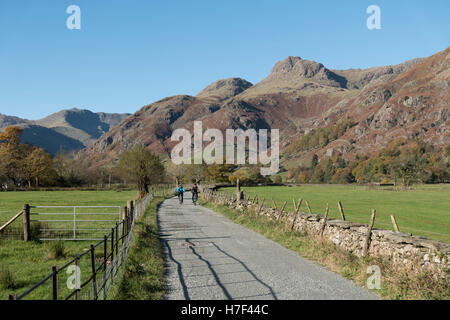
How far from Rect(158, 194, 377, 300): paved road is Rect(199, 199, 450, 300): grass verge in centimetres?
48

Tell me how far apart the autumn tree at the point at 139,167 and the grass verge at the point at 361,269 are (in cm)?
3493

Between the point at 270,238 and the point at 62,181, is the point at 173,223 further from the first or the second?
the point at 62,181

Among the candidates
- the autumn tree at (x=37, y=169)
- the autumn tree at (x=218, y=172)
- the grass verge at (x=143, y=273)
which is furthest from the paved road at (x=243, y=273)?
the autumn tree at (x=218, y=172)

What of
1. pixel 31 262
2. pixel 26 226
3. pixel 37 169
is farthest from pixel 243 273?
pixel 37 169

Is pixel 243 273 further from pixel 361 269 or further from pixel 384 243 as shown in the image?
pixel 384 243

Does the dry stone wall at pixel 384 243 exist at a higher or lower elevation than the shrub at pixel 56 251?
higher

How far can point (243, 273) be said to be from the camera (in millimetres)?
11195

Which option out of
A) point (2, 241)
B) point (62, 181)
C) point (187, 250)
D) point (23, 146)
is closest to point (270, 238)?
point (187, 250)

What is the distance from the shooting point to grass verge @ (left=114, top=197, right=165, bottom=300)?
884 centimetres

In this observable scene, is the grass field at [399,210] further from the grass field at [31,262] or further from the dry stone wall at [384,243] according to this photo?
the grass field at [31,262]

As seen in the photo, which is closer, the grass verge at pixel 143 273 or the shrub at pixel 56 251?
the grass verge at pixel 143 273

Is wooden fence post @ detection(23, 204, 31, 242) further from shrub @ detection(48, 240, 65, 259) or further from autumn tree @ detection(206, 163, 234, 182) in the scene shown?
autumn tree @ detection(206, 163, 234, 182)

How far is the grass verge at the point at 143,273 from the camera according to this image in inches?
348

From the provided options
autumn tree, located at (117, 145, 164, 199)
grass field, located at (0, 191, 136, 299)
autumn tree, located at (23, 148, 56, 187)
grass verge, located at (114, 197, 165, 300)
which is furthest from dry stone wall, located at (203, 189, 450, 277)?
autumn tree, located at (23, 148, 56, 187)
